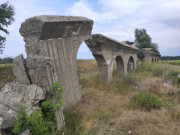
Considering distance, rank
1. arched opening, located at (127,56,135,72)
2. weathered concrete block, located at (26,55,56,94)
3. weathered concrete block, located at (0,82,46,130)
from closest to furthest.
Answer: weathered concrete block, located at (0,82,46,130), weathered concrete block, located at (26,55,56,94), arched opening, located at (127,56,135,72)

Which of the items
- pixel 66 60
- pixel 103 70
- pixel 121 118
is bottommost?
pixel 121 118

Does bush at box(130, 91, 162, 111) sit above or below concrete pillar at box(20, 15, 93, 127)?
below

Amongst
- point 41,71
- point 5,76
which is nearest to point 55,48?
point 41,71

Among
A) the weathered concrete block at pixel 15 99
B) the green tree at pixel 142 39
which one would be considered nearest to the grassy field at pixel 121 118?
the weathered concrete block at pixel 15 99

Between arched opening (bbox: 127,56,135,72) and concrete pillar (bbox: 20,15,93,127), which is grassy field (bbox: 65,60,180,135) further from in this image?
arched opening (bbox: 127,56,135,72)

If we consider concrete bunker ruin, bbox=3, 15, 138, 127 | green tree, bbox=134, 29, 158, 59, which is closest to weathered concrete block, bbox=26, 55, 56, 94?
concrete bunker ruin, bbox=3, 15, 138, 127

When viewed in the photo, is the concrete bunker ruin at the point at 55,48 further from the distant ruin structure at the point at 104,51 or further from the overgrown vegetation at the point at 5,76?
the overgrown vegetation at the point at 5,76

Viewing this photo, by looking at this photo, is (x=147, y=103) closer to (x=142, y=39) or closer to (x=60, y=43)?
(x=60, y=43)

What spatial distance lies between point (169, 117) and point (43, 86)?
3.32 meters

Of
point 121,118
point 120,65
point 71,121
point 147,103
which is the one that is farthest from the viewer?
point 120,65

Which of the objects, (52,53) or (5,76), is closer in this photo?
(52,53)

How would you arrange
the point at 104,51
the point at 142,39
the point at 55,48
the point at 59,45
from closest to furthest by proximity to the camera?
the point at 55,48 < the point at 59,45 < the point at 104,51 < the point at 142,39

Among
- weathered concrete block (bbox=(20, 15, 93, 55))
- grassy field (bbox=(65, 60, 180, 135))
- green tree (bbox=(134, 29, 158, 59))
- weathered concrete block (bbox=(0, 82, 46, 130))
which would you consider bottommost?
grassy field (bbox=(65, 60, 180, 135))

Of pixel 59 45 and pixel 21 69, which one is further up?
pixel 59 45
